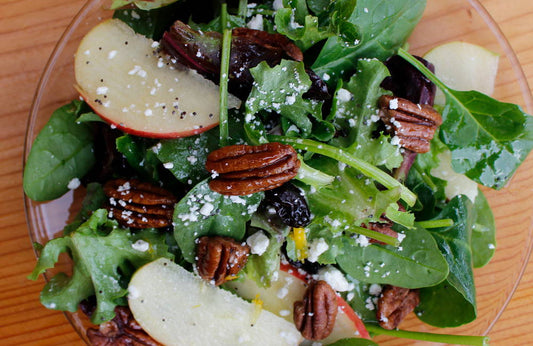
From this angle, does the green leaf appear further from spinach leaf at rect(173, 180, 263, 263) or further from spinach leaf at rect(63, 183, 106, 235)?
spinach leaf at rect(63, 183, 106, 235)

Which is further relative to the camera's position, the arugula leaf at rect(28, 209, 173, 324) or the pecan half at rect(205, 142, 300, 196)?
the arugula leaf at rect(28, 209, 173, 324)

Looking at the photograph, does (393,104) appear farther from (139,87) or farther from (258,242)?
(139,87)

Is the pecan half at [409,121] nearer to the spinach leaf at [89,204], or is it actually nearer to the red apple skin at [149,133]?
the red apple skin at [149,133]

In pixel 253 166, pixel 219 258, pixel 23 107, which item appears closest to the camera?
pixel 253 166

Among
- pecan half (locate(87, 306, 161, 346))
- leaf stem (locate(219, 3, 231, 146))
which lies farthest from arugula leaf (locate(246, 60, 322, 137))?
pecan half (locate(87, 306, 161, 346))

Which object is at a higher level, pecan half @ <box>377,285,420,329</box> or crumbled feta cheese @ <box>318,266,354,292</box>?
crumbled feta cheese @ <box>318,266,354,292</box>

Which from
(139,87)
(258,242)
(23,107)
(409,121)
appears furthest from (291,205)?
(23,107)

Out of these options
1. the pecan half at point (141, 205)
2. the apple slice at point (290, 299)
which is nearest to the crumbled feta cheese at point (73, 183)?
the pecan half at point (141, 205)
